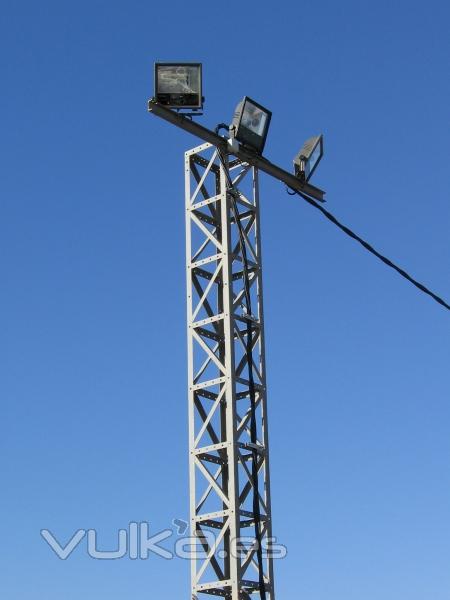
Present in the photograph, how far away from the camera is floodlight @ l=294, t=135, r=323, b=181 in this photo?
1551cm

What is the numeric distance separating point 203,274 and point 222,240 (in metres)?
0.59

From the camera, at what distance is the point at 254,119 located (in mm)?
14469

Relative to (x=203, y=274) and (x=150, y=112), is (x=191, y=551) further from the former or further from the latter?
(x=150, y=112)

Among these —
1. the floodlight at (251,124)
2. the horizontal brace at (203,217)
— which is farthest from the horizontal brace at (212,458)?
the floodlight at (251,124)

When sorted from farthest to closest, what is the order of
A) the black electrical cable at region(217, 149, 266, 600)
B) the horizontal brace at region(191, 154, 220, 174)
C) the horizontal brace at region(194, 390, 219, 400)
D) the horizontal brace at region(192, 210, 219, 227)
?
1. the horizontal brace at region(191, 154, 220, 174)
2. the horizontal brace at region(192, 210, 219, 227)
3. the horizontal brace at region(194, 390, 219, 400)
4. the black electrical cable at region(217, 149, 266, 600)

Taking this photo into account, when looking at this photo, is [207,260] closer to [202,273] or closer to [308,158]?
[202,273]

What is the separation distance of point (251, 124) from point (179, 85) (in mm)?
1060

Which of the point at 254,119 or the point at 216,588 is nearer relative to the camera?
the point at 216,588

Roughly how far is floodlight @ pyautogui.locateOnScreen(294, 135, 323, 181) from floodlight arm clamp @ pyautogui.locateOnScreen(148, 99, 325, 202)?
0.48 feet

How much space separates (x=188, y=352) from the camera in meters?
13.8

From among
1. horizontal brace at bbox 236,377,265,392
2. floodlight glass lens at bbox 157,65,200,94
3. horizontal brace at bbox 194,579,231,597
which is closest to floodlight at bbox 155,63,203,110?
floodlight glass lens at bbox 157,65,200,94

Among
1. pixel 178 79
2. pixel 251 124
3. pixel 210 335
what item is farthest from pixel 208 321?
pixel 178 79

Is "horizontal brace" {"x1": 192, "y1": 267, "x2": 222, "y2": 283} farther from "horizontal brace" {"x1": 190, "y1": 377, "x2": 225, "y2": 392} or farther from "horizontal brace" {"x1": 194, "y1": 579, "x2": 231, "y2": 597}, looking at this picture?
"horizontal brace" {"x1": 194, "y1": 579, "x2": 231, "y2": 597}

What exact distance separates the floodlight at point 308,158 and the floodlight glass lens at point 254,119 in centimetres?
108
